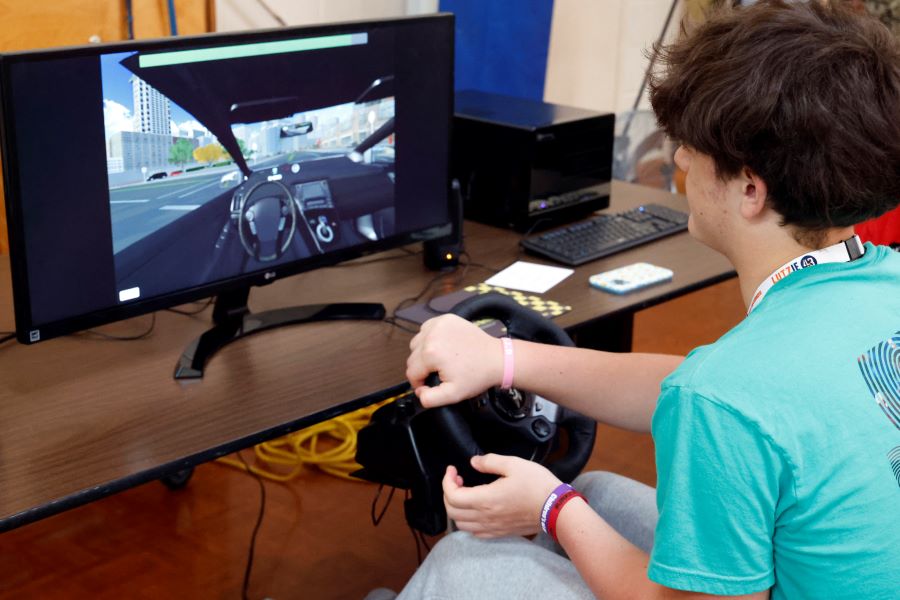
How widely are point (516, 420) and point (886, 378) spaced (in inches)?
22.1

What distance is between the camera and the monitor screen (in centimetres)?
156

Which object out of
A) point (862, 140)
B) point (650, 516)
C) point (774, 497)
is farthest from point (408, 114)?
point (774, 497)

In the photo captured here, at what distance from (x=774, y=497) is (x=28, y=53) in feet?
3.69

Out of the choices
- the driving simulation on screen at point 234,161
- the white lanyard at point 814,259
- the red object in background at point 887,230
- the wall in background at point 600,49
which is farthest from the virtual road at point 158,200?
the wall in background at point 600,49

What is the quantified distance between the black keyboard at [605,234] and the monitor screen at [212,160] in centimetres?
29

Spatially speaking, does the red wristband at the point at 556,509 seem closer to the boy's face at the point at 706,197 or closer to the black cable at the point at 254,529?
the boy's face at the point at 706,197

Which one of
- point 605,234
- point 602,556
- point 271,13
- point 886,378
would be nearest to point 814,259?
point 886,378

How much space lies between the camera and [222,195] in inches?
69.7

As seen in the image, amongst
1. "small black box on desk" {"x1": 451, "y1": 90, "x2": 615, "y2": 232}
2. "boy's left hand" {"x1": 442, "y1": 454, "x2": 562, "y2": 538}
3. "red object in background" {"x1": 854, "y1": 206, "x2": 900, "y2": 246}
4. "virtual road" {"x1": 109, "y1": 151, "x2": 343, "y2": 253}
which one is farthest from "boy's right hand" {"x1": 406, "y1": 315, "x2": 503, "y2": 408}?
"red object in background" {"x1": 854, "y1": 206, "x2": 900, "y2": 246}

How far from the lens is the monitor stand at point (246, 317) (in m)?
1.83

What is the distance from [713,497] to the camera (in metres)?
1.03

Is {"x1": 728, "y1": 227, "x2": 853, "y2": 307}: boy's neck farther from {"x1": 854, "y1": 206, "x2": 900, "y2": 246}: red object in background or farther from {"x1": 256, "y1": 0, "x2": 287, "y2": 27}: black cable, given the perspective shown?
{"x1": 256, "y1": 0, "x2": 287, "y2": 27}: black cable

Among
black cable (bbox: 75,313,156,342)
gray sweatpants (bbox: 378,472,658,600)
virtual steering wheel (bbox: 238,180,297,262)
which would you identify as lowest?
gray sweatpants (bbox: 378,472,658,600)

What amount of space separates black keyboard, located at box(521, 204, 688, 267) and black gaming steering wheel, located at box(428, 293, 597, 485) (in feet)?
2.31
